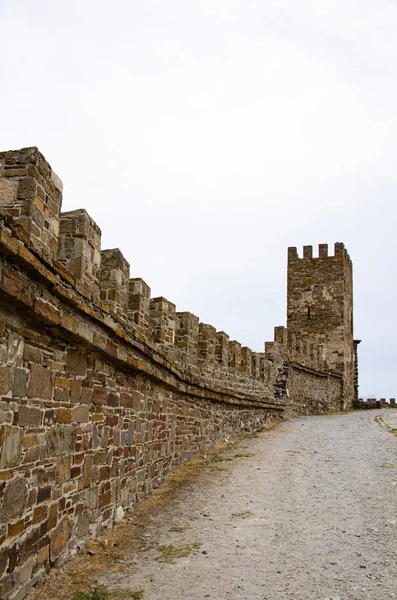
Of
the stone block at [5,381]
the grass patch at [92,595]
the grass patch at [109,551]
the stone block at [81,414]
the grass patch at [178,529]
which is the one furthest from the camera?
the grass patch at [178,529]

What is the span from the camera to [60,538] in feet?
16.9

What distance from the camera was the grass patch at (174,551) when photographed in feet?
18.5

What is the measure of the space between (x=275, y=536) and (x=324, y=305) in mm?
26864

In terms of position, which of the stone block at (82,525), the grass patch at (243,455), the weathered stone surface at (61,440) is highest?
the weathered stone surface at (61,440)

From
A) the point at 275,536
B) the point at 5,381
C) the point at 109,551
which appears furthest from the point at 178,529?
the point at 5,381

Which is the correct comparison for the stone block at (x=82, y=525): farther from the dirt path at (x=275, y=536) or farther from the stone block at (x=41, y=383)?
the stone block at (x=41, y=383)

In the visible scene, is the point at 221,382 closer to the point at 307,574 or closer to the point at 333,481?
the point at 333,481

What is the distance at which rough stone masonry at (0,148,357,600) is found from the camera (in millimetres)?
4203

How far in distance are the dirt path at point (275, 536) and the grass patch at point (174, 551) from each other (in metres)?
0.01

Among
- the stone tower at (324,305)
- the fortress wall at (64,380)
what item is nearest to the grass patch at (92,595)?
the fortress wall at (64,380)

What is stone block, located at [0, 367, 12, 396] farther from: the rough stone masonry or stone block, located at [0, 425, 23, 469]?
stone block, located at [0, 425, 23, 469]

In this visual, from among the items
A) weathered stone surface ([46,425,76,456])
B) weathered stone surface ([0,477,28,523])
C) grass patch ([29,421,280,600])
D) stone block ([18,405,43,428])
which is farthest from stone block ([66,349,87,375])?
grass patch ([29,421,280,600])

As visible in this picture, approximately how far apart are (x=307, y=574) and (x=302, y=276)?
28.9m

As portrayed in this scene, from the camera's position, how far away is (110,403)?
6.64 m
